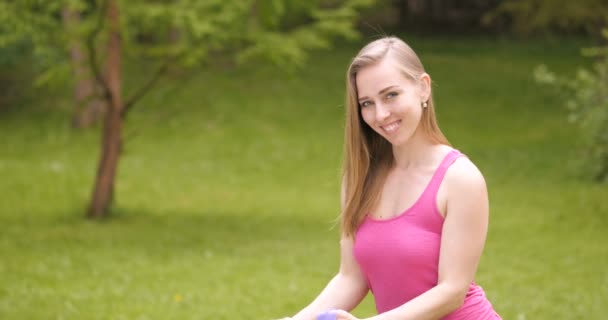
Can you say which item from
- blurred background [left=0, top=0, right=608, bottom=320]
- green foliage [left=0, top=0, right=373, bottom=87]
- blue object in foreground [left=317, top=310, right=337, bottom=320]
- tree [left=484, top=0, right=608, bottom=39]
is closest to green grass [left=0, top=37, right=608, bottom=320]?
blurred background [left=0, top=0, right=608, bottom=320]

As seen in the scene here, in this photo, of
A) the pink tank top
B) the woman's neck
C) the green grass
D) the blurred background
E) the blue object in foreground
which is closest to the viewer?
the blue object in foreground

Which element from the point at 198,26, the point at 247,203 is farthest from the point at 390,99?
the point at 247,203

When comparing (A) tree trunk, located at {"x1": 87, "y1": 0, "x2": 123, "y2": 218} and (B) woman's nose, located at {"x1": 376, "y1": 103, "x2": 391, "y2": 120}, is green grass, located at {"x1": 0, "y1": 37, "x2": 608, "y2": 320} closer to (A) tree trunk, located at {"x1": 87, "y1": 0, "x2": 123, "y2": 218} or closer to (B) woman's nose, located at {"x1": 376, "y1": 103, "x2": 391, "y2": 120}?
(A) tree trunk, located at {"x1": 87, "y1": 0, "x2": 123, "y2": 218}

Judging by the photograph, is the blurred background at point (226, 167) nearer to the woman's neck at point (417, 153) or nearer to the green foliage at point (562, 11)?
the green foliage at point (562, 11)

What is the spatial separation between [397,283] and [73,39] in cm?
900

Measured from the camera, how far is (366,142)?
3334 mm

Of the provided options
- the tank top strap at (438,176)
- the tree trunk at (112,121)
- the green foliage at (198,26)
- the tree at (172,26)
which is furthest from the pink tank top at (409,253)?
the tree trunk at (112,121)

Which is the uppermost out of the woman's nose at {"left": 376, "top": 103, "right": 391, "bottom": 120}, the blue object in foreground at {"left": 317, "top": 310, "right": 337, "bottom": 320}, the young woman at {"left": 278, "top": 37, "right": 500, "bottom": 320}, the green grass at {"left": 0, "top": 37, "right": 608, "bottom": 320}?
the woman's nose at {"left": 376, "top": 103, "right": 391, "bottom": 120}

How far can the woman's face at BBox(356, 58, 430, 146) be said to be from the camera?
3098 mm

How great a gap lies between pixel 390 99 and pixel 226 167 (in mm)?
14222

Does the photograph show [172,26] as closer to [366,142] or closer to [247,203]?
[247,203]

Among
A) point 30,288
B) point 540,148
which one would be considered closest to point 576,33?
point 540,148

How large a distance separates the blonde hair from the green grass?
0.58m

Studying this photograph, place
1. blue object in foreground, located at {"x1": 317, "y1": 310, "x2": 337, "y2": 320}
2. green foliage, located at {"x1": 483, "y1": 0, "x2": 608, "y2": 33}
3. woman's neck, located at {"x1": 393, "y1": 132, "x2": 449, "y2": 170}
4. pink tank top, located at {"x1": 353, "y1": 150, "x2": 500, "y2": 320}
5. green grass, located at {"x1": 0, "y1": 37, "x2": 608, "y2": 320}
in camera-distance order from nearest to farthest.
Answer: blue object in foreground, located at {"x1": 317, "y1": 310, "x2": 337, "y2": 320} → pink tank top, located at {"x1": 353, "y1": 150, "x2": 500, "y2": 320} → woman's neck, located at {"x1": 393, "y1": 132, "x2": 449, "y2": 170} → green grass, located at {"x1": 0, "y1": 37, "x2": 608, "y2": 320} → green foliage, located at {"x1": 483, "y1": 0, "x2": 608, "y2": 33}
